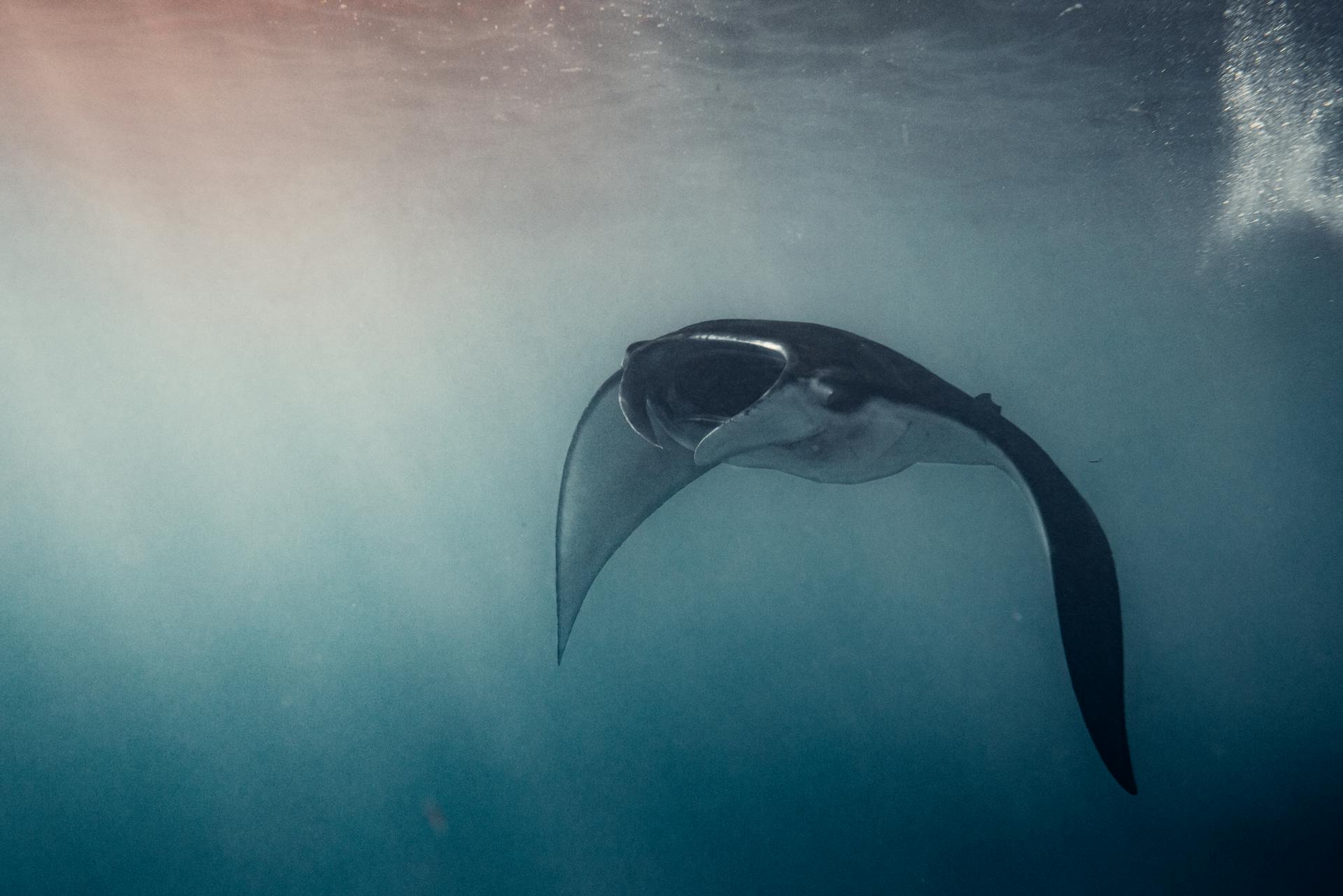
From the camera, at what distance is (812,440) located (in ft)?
8.77

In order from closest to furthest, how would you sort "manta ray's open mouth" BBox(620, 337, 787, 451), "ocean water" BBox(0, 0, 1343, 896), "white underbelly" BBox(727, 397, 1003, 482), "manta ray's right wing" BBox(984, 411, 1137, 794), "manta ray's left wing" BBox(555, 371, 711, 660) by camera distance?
"manta ray's right wing" BBox(984, 411, 1137, 794)
"white underbelly" BBox(727, 397, 1003, 482)
"manta ray's open mouth" BBox(620, 337, 787, 451)
"manta ray's left wing" BBox(555, 371, 711, 660)
"ocean water" BBox(0, 0, 1343, 896)

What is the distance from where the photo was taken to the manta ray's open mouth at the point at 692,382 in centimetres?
256

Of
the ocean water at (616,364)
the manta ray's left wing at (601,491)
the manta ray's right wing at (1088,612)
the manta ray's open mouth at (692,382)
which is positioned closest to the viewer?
the manta ray's right wing at (1088,612)

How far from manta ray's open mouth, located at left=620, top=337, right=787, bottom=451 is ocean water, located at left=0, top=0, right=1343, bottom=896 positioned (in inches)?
48.0

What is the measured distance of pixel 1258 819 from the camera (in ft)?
29.2

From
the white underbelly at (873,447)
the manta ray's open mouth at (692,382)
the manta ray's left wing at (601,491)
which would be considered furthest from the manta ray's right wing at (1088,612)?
the manta ray's left wing at (601,491)

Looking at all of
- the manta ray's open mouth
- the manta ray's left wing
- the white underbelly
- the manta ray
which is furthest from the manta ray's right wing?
the manta ray's left wing

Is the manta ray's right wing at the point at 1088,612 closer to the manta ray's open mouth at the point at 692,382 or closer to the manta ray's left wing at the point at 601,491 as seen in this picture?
the manta ray's open mouth at the point at 692,382

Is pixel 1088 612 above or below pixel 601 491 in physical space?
below

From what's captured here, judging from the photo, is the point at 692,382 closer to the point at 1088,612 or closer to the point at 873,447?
the point at 873,447

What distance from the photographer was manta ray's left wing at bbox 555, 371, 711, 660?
3309 millimetres

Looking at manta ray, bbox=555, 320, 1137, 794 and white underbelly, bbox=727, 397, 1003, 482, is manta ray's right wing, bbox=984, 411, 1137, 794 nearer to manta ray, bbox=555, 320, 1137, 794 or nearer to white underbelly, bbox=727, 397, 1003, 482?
manta ray, bbox=555, 320, 1137, 794

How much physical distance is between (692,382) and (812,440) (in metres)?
0.58

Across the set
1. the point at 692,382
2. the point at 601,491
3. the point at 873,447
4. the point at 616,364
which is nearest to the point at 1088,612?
the point at 873,447
